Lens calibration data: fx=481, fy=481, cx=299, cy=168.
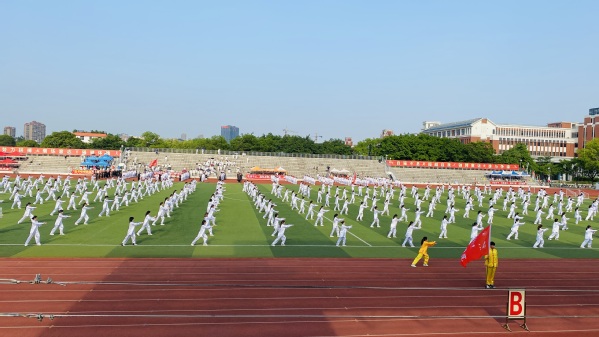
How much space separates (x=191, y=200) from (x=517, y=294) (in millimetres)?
28680

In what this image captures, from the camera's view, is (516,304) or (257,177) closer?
(516,304)

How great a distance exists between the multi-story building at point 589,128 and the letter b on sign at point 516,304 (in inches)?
3944

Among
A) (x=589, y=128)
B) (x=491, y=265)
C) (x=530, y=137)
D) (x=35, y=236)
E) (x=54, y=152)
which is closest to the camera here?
(x=491, y=265)

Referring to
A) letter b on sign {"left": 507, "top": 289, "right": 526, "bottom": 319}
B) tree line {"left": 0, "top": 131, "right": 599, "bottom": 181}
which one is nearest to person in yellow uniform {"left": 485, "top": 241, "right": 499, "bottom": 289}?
letter b on sign {"left": 507, "top": 289, "right": 526, "bottom": 319}

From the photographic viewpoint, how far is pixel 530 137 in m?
110

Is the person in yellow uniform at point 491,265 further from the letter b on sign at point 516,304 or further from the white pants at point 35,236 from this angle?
the white pants at point 35,236

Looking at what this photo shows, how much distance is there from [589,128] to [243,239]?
9960 centimetres

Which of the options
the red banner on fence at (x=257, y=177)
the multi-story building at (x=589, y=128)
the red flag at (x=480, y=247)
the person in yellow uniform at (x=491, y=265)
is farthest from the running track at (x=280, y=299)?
the multi-story building at (x=589, y=128)

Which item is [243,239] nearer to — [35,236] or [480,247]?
[35,236]

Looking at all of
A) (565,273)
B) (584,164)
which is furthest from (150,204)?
(584,164)

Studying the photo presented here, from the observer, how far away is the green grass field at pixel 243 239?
18.2 meters

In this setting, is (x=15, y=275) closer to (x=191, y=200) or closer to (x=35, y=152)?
(x=191, y=200)

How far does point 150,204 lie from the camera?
33.5m

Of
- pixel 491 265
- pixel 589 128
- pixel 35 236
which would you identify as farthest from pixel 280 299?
pixel 589 128
